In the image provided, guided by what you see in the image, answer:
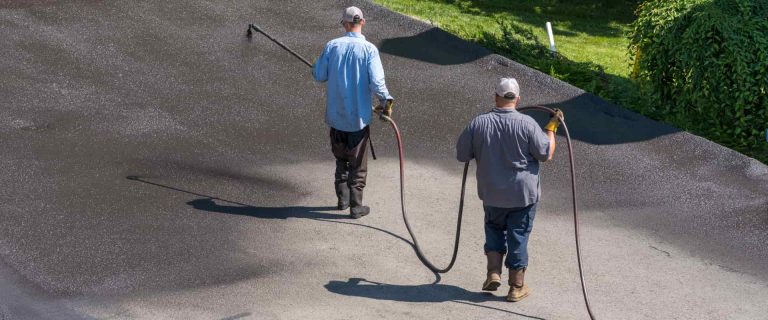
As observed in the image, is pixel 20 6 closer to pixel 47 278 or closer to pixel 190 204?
pixel 190 204

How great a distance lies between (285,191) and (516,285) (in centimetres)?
274

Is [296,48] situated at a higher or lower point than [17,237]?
higher

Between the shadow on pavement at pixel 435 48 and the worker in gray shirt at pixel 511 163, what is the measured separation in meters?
5.22

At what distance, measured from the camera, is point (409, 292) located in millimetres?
7957

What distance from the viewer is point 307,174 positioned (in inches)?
400

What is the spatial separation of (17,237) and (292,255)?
217 cm

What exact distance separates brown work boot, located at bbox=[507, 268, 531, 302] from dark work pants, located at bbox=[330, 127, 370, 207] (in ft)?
6.21

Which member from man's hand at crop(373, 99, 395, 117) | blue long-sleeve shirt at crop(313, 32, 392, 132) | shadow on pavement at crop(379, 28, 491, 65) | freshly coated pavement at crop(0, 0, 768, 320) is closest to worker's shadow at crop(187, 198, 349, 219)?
freshly coated pavement at crop(0, 0, 768, 320)

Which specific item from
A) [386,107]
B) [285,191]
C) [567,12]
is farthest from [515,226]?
[567,12]

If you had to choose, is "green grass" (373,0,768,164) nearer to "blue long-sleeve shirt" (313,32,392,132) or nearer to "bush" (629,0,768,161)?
"bush" (629,0,768,161)

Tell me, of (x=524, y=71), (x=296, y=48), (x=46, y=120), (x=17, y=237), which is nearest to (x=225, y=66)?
(x=296, y=48)

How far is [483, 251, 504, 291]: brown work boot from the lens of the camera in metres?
7.86

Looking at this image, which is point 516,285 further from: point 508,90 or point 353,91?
point 353,91

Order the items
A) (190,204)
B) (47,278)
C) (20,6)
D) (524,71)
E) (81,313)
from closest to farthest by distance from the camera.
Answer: (81,313)
(47,278)
(190,204)
(524,71)
(20,6)
